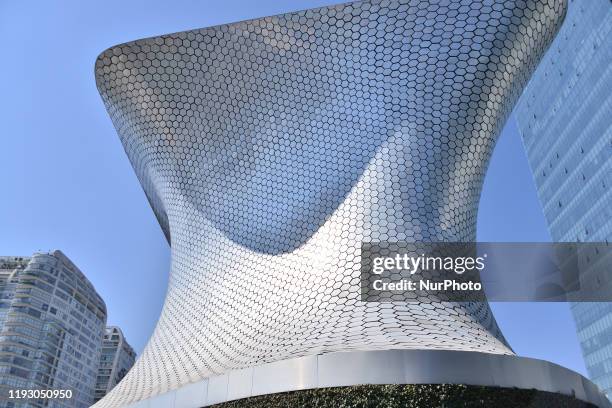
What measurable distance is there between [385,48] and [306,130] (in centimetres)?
288

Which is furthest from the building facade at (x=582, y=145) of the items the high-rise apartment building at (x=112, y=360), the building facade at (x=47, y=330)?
the high-rise apartment building at (x=112, y=360)

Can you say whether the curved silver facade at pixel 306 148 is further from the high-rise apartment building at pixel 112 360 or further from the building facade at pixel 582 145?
the high-rise apartment building at pixel 112 360

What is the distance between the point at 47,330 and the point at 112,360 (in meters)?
21.6

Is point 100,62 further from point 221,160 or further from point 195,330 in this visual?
point 195,330

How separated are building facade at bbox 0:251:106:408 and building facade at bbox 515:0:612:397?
42692 millimetres

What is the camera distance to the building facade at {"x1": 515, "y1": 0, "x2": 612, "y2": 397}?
43.4 meters

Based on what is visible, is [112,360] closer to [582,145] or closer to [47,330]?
[47,330]

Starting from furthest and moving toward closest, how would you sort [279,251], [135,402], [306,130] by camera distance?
[306,130] < [279,251] < [135,402]

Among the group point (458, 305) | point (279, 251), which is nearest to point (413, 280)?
point (458, 305)

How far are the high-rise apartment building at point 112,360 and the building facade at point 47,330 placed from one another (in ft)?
33.7

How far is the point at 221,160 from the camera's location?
16.5m

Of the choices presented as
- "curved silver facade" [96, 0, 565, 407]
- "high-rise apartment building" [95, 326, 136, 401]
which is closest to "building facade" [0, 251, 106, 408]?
"high-rise apartment building" [95, 326, 136, 401]

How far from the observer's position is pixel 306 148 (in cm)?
1545

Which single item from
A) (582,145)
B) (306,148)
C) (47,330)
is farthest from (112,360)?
(306,148)
